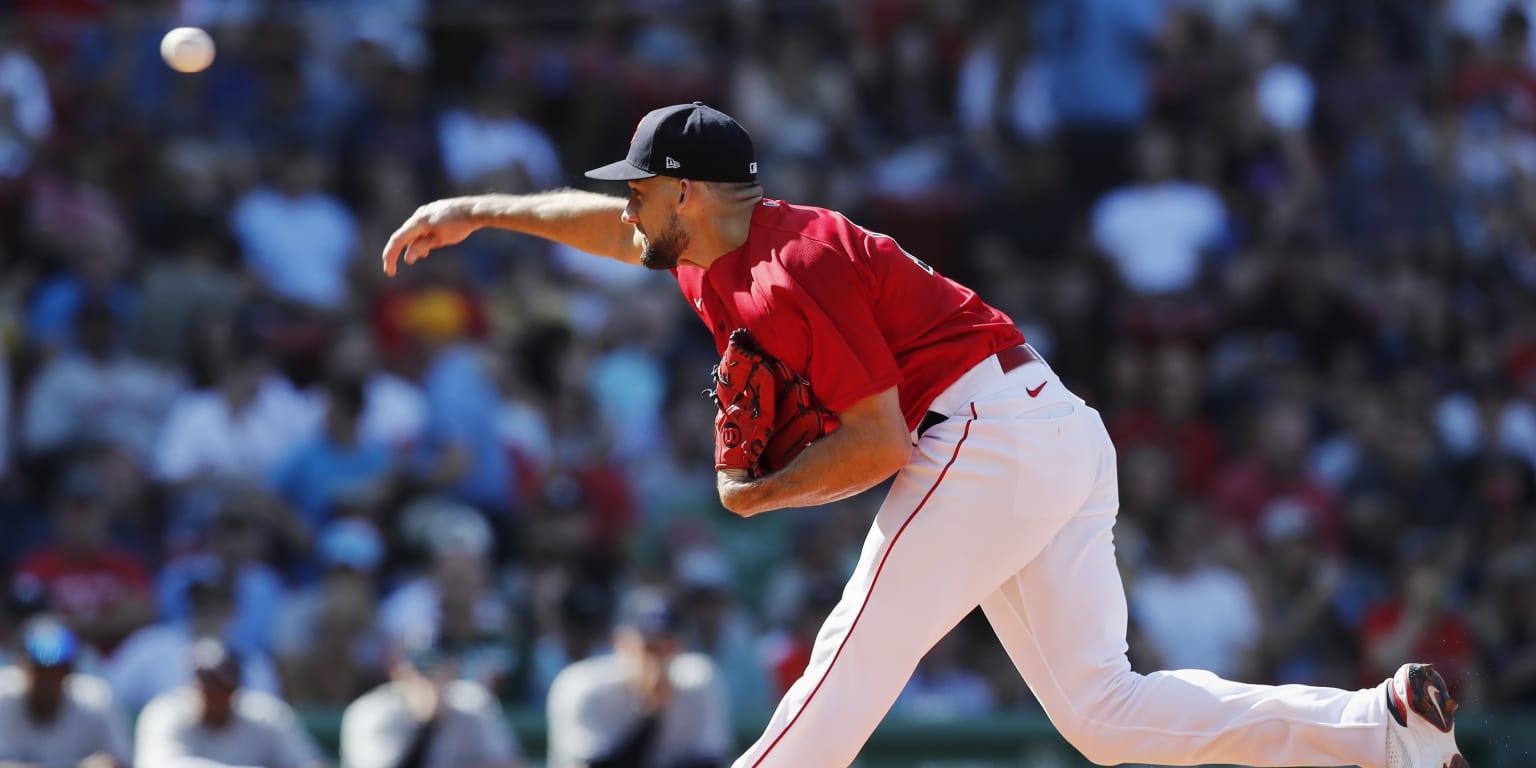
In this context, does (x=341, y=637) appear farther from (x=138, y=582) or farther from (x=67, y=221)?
(x=67, y=221)

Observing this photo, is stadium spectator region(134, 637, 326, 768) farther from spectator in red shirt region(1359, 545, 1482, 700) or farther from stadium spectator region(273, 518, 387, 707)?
spectator in red shirt region(1359, 545, 1482, 700)

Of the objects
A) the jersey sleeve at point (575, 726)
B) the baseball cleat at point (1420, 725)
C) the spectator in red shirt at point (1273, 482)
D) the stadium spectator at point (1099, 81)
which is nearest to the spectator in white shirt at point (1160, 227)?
the stadium spectator at point (1099, 81)

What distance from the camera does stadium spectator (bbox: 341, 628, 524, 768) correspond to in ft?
25.7

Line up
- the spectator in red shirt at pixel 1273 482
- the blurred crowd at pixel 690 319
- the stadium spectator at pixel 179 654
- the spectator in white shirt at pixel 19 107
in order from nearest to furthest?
the stadium spectator at pixel 179 654 → the blurred crowd at pixel 690 319 → the spectator in white shirt at pixel 19 107 → the spectator in red shirt at pixel 1273 482

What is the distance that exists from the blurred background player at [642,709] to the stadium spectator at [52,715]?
1.80m

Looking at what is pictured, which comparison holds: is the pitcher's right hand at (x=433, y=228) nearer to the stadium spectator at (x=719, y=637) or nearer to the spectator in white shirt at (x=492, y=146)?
the stadium spectator at (x=719, y=637)

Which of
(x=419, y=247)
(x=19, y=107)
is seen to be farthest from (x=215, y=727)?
(x=19, y=107)

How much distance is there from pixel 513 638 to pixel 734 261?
525 centimetres

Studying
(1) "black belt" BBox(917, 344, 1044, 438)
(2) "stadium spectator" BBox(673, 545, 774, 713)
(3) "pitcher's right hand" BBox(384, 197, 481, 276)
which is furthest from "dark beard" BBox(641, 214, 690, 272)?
(2) "stadium spectator" BBox(673, 545, 774, 713)

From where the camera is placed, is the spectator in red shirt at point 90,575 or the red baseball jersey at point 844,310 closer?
the red baseball jersey at point 844,310

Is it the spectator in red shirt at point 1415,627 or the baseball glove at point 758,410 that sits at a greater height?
the baseball glove at point 758,410

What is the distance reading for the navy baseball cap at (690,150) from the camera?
4.52 meters

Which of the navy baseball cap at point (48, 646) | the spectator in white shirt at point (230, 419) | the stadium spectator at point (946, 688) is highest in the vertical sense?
the spectator in white shirt at point (230, 419)

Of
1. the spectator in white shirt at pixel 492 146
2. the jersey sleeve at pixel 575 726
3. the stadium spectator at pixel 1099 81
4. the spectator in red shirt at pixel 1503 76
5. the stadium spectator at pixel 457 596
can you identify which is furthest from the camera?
the stadium spectator at pixel 1099 81
